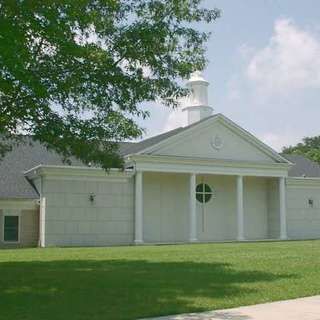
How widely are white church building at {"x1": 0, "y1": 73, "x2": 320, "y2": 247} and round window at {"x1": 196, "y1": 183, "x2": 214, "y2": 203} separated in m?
0.03

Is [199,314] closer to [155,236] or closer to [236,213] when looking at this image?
[155,236]

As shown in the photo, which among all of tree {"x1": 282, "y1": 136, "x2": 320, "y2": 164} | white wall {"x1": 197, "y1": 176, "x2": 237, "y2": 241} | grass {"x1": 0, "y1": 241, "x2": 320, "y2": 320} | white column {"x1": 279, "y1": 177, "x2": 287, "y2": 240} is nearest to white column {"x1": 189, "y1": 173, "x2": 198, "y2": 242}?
white wall {"x1": 197, "y1": 176, "x2": 237, "y2": 241}

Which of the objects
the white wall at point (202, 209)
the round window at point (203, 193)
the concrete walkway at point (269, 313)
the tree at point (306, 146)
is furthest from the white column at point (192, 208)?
the tree at point (306, 146)

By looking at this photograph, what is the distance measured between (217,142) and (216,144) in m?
0.17

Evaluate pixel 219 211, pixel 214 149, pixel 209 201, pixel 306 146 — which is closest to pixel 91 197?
pixel 214 149

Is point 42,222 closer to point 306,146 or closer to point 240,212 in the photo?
point 240,212

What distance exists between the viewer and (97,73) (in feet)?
49.4

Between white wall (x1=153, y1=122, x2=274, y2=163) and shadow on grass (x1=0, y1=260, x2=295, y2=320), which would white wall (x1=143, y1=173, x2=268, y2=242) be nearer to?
white wall (x1=153, y1=122, x2=274, y2=163)

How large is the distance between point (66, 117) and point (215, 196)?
99.1 feet

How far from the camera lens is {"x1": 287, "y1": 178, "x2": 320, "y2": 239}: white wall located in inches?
1875

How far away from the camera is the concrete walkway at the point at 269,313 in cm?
1000

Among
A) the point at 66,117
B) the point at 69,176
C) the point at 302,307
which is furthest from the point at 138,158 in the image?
the point at 302,307

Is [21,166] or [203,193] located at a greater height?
[21,166]

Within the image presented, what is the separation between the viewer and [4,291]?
43.7 feet
